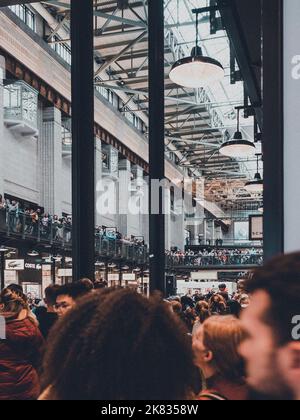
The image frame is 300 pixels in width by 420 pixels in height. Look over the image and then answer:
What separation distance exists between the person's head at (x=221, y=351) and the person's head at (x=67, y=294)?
2658mm

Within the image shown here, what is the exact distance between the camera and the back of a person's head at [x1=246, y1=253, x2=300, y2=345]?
4.09ft

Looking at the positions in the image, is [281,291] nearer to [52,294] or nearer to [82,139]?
[52,294]

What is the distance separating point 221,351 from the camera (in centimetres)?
191

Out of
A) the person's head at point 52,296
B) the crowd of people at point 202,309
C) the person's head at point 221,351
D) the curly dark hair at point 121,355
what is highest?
the curly dark hair at point 121,355

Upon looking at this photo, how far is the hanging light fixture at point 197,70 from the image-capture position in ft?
29.5

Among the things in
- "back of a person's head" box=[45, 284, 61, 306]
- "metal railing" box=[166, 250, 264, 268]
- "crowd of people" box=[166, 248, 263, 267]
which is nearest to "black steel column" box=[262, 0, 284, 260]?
"back of a person's head" box=[45, 284, 61, 306]

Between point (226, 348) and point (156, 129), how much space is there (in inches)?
237

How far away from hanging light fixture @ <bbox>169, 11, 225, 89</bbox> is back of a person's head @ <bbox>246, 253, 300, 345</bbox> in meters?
7.91

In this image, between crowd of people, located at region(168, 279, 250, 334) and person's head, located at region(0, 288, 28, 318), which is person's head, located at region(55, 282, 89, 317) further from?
crowd of people, located at region(168, 279, 250, 334)

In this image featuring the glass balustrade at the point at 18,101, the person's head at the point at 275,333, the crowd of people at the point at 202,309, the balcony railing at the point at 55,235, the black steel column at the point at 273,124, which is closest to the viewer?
the person's head at the point at 275,333

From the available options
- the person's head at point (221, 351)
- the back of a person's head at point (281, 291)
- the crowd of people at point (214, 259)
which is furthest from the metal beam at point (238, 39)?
the crowd of people at point (214, 259)

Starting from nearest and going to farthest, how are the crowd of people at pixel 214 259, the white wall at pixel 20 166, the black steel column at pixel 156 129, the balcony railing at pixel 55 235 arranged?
the black steel column at pixel 156 129 → the balcony railing at pixel 55 235 → the white wall at pixel 20 166 → the crowd of people at pixel 214 259

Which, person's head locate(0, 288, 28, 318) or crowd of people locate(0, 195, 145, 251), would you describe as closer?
person's head locate(0, 288, 28, 318)

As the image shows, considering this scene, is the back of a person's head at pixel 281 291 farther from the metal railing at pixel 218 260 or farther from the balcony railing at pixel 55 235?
the metal railing at pixel 218 260
